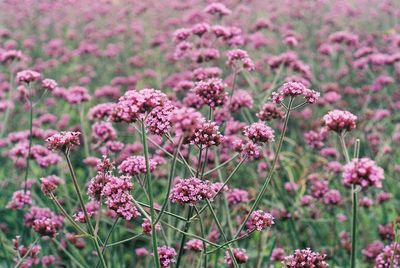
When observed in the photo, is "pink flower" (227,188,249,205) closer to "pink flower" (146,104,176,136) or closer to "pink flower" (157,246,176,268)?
"pink flower" (157,246,176,268)

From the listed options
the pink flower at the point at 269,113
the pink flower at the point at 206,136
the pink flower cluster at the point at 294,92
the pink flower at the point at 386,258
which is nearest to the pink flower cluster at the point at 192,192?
the pink flower at the point at 206,136

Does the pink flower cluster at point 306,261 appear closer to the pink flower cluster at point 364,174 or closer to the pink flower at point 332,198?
the pink flower cluster at point 364,174

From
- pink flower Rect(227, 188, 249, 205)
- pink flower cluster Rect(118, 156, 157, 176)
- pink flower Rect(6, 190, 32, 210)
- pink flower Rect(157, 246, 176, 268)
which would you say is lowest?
pink flower Rect(6, 190, 32, 210)

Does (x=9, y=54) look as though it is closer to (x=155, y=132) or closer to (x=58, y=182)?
(x=58, y=182)

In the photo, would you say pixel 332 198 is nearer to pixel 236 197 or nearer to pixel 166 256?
pixel 236 197

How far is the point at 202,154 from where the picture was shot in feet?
13.7

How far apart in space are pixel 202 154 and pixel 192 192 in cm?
199

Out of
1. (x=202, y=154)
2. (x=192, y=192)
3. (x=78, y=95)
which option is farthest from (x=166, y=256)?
(x=78, y=95)

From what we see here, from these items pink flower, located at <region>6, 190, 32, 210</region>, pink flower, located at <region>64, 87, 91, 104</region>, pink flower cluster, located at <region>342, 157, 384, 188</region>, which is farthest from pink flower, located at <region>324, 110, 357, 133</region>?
pink flower, located at <region>64, 87, 91, 104</region>

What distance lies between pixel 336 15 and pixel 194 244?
24.4 ft

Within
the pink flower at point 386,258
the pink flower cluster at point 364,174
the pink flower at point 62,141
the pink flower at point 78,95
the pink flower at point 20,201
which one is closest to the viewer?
the pink flower cluster at point 364,174

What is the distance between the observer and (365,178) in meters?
1.79

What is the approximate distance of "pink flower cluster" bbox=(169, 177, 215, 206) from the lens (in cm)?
219

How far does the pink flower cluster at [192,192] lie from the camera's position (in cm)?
219
